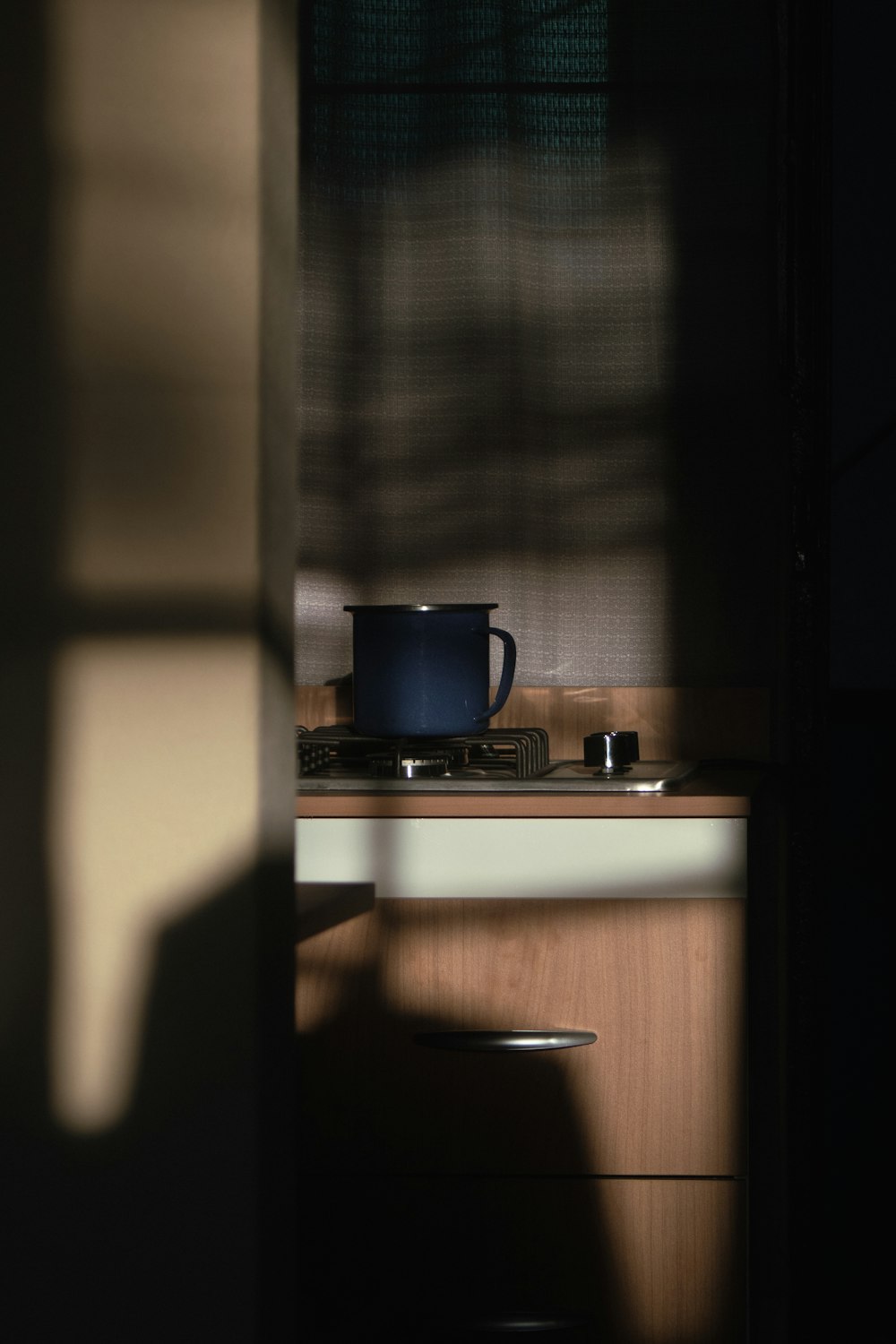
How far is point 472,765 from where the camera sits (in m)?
1.41

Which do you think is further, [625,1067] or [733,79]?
[733,79]

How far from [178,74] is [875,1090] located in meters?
1.65

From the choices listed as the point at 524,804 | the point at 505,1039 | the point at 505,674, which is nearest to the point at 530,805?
the point at 524,804

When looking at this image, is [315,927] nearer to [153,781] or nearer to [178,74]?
[153,781]

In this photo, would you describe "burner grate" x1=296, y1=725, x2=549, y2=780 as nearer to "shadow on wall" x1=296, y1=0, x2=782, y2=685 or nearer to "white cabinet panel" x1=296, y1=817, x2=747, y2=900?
"white cabinet panel" x1=296, y1=817, x2=747, y2=900

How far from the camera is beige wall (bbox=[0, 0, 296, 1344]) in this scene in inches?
28.8

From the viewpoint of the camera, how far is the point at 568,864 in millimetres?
1195

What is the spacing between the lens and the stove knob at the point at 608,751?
1.40m

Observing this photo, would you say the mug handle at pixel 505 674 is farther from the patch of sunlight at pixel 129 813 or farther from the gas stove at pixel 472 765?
the patch of sunlight at pixel 129 813

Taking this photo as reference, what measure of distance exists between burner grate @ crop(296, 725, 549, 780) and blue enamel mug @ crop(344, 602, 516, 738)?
23 mm

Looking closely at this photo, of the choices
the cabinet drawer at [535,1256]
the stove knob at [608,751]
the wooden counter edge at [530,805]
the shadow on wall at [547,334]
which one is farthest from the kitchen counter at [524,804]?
the shadow on wall at [547,334]

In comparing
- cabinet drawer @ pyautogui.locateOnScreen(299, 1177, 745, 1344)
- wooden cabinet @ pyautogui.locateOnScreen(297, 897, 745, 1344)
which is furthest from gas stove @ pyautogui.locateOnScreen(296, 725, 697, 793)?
cabinet drawer @ pyautogui.locateOnScreen(299, 1177, 745, 1344)

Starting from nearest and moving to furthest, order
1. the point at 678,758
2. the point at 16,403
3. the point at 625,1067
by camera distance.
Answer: the point at 16,403
the point at 625,1067
the point at 678,758

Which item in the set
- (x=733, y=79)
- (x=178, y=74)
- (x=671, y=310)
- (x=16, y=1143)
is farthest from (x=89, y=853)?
(x=733, y=79)
